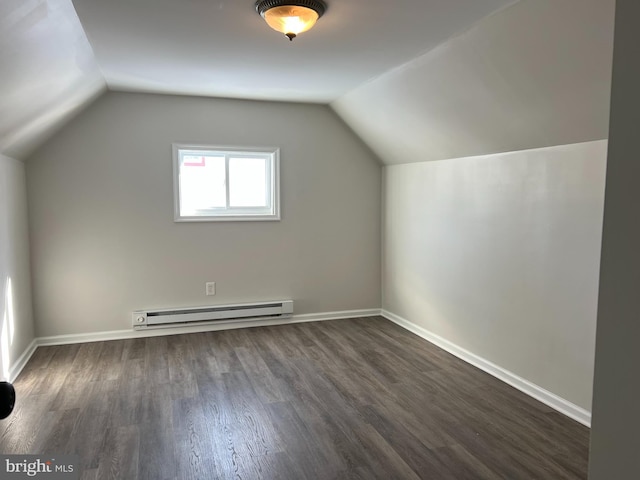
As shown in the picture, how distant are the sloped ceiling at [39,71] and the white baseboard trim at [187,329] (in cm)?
160

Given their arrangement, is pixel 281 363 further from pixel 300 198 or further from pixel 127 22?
pixel 127 22

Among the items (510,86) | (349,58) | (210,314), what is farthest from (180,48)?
(210,314)

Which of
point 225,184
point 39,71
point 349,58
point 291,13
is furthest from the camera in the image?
point 225,184

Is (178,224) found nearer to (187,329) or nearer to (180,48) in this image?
(187,329)

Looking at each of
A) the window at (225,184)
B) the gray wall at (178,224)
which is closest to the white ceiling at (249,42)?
the gray wall at (178,224)

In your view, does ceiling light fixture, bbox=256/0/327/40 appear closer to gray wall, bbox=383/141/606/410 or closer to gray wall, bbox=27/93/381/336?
gray wall, bbox=383/141/606/410

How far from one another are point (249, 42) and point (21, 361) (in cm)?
289


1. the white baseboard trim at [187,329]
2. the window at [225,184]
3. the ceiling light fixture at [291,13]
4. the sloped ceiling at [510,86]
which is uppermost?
the ceiling light fixture at [291,13]

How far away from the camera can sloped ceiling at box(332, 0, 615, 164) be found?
2123 millimetres

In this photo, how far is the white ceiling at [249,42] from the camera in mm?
2326

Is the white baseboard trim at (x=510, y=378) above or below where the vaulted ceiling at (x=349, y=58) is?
below

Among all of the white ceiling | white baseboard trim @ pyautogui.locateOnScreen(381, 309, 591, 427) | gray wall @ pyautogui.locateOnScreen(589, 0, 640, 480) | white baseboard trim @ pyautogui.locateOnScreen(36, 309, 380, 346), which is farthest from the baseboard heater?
gray wall @ pyautogui.locateOnScreen(589, 0, 640, 480)

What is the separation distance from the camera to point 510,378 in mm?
3252

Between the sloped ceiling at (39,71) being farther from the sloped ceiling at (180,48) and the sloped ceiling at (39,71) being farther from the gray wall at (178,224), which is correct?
the gray wall at (178,224)
